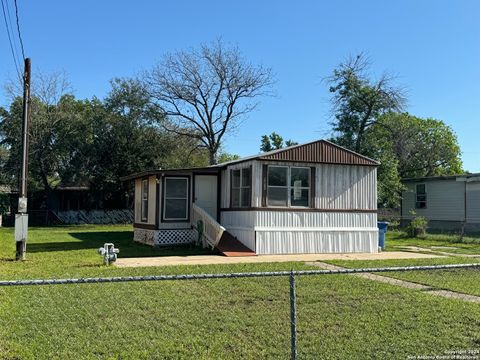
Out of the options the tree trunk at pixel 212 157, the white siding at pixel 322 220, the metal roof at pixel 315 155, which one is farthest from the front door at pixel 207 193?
the tree trunk at pixel 212 157

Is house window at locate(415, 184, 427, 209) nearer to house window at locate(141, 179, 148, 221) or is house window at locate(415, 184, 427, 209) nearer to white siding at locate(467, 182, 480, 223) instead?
white siding at locate(467, 182, 480, 223)

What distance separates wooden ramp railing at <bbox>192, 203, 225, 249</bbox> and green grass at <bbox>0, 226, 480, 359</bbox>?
6.50 m

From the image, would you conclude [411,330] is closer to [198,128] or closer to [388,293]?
[388,293]

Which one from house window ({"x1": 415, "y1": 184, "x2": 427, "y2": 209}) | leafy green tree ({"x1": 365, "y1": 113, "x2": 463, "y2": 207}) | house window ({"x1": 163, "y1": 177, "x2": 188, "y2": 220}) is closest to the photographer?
house window ({"x1": 163, "y1": 177, "x2": 188, "y2": 220})

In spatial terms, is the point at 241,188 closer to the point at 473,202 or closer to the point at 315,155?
the point at 315,155

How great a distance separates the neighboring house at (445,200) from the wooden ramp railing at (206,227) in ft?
49.3

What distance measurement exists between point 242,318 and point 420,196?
27117mm

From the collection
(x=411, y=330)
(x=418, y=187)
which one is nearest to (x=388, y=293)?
(x=411, y=330)

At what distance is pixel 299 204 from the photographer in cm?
1619

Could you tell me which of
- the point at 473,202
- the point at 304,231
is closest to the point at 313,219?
the point at 304,231

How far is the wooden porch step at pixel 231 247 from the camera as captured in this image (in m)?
15.2

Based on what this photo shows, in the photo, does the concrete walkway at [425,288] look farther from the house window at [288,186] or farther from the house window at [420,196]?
the house window at [420,196]

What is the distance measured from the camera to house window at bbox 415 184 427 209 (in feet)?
102

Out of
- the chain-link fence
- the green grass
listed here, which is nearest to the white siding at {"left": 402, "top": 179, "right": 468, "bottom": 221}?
the chain-link fence
